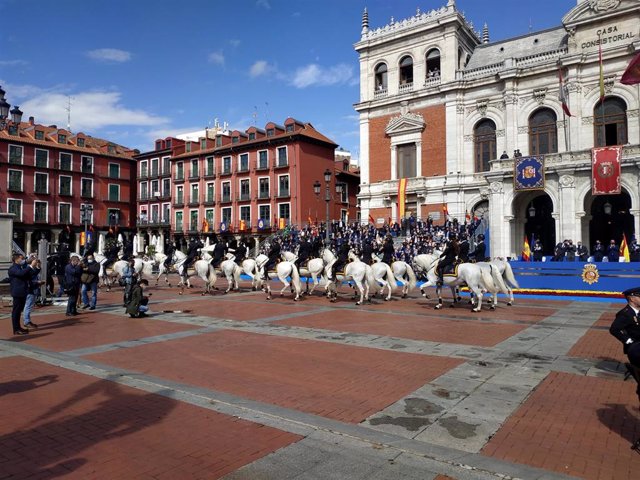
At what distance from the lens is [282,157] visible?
158 ft

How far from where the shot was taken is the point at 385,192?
128ft

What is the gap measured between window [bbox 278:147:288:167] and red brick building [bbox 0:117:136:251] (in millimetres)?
18143

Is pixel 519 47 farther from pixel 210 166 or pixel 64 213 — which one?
pixel 64 213

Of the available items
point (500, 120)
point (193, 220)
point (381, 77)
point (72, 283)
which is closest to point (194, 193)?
point (193, 220)

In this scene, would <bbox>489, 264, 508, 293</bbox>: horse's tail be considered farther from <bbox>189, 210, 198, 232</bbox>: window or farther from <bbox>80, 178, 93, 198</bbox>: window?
<bbox>80, 178, 93, 198</bbox>: window

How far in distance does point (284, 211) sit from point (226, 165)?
10618mm

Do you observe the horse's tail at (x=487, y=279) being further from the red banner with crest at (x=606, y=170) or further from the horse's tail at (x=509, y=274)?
the red banner with crest at (x=606, y=170)

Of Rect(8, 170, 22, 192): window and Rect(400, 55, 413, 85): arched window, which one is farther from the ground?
Rect(400, 55, 413, 85): arched window

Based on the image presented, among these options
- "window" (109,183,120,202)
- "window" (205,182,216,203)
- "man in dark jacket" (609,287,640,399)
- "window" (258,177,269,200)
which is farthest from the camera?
"window" (109,183,120,202)

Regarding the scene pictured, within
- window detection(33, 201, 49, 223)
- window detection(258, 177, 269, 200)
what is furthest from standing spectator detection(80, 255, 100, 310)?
window detection(33, 201, 49, 223)

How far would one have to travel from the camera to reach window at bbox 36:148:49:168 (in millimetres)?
53059

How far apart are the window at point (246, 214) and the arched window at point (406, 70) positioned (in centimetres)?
2186

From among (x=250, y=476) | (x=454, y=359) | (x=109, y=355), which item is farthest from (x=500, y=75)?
(x=250, y=476)

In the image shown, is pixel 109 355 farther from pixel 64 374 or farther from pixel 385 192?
pixel 385 192
